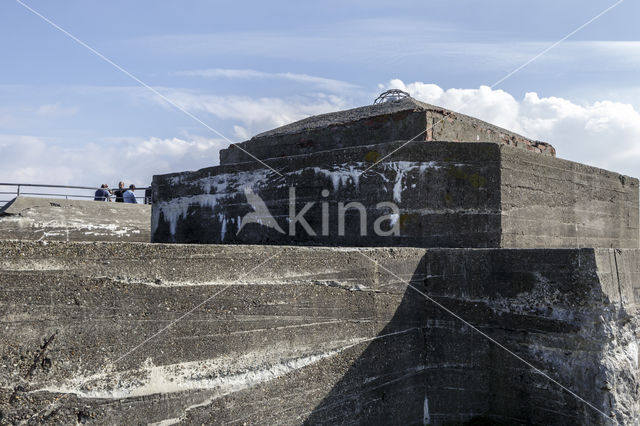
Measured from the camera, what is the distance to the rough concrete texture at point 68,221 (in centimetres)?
866

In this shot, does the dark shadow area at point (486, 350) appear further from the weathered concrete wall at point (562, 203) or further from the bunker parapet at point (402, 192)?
the weathered concrete wall at point (562, 203)

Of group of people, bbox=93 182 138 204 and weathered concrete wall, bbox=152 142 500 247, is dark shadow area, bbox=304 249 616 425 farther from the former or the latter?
group of people, bbox=93 182 138 204

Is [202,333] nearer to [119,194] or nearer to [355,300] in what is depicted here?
[355,300]

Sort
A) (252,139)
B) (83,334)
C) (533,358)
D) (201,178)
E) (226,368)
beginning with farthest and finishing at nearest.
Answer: (252,139)
(201,178)
(533,358)
(226,368)
(83,334)

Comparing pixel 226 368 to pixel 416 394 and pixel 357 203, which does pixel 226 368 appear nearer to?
pixel 416 394

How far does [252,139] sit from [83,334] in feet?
15.0

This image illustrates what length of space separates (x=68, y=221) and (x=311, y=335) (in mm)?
7181

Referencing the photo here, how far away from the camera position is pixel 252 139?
6.78m

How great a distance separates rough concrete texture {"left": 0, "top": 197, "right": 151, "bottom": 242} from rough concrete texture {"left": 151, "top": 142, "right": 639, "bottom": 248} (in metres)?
3.68

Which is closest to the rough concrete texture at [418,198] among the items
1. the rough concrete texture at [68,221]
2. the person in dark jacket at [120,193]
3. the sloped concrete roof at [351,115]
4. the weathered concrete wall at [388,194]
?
the weathered concrete wall at [388,194]

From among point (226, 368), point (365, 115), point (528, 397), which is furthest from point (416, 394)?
point (365, 115)

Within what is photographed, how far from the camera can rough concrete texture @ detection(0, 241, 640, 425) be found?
95.9 inches

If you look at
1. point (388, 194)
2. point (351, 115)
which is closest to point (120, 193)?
point (351, 115)

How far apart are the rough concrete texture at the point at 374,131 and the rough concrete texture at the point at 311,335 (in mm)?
1839
